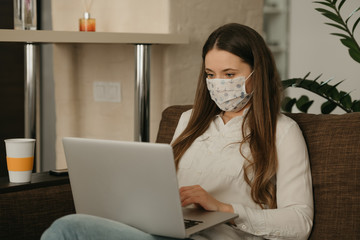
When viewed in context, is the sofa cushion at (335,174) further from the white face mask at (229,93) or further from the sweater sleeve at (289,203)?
the white face mask at (229,93)

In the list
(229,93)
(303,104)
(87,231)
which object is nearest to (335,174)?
(229,93)

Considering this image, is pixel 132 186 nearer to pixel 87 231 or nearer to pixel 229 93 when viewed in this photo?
pixel 87 231

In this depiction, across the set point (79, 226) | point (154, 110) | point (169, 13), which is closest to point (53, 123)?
point (154, 110)

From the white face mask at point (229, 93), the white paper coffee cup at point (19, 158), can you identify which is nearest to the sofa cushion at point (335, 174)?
the white face mask at point (229, 93)

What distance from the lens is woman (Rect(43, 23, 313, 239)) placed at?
1611 millimetres

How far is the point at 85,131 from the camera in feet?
10.2

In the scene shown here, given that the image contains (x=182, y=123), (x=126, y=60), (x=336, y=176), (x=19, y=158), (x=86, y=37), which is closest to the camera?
(x=336, y=176)

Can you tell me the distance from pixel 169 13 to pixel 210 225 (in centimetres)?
142

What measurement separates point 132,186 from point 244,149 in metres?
0.51

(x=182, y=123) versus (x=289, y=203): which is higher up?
(x=182, y=123)

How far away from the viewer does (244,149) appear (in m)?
1.79

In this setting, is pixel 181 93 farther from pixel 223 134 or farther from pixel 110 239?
pixel 110 239

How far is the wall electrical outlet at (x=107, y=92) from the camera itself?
2.90 metres

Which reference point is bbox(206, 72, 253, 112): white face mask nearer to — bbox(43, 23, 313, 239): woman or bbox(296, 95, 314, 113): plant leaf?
bbox(43, 23, 313, 239): woman
